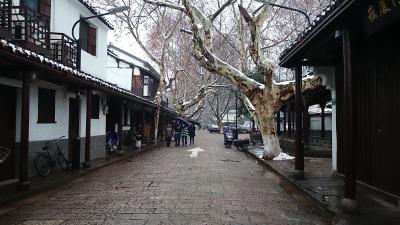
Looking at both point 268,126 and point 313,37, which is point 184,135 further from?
point 313,37

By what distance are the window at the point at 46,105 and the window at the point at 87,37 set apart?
4554 millimetres

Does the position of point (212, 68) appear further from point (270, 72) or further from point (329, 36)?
point (329, 36)

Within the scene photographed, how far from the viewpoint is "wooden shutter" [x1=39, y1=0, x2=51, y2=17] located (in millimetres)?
14991

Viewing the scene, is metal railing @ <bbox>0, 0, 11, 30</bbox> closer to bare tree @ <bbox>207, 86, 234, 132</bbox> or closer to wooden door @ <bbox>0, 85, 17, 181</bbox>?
wooden door @ <bbox>0, 85, 17, 181</bbox>

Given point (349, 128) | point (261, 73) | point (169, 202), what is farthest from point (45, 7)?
point (349, 128)

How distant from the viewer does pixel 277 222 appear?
7.73m

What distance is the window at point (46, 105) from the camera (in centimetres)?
1426

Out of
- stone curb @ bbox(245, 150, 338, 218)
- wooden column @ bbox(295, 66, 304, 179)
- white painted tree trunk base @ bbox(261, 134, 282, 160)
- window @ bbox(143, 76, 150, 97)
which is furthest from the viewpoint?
window @ bbox(143, 76, 150, 97)

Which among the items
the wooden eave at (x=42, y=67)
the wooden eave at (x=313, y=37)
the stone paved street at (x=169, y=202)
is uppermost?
the wooden eave at (x=313, y=37)

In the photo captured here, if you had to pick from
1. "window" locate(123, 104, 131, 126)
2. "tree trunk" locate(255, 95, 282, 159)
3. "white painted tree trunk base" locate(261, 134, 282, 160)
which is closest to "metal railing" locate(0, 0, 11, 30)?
"tree trunk" locate(255, 95, 282, 159)

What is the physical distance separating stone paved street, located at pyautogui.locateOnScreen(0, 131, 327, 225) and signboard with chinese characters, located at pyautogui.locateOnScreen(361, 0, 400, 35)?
3.48 metres

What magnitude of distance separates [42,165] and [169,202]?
5512 millimetres

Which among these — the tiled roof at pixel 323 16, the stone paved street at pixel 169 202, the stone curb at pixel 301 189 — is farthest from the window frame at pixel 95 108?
the tiled roof at pixel 323 16

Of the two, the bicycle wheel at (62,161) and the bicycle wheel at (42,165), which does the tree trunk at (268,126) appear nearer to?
the bicycle wheel at (62,161)
